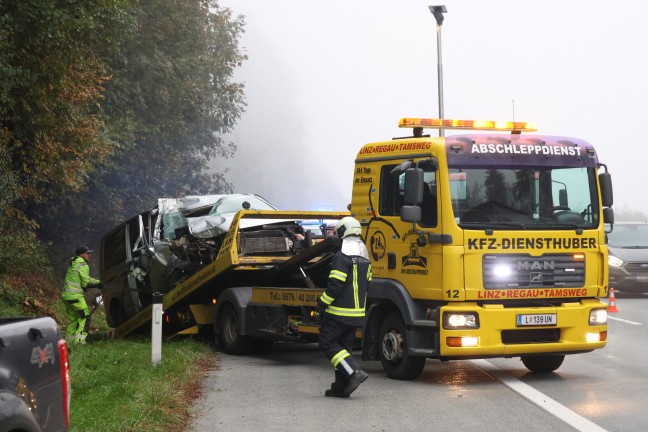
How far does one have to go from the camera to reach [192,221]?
53.8 ft

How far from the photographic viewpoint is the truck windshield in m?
11.1

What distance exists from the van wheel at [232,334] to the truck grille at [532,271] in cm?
433

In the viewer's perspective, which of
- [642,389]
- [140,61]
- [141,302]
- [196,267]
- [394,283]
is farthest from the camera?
[140,61]

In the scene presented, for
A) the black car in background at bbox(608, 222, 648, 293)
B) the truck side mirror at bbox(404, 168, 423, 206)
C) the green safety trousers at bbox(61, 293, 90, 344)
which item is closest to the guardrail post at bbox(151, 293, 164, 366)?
the truck side mirror at bbox(404, 168, 423, 206)

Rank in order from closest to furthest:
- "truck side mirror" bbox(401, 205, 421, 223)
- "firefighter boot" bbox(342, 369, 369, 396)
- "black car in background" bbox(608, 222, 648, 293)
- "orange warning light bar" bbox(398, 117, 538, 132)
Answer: "firefighter boot" bbox(342, 369, 369, 396), "truck side mirror" bbox(401, 205, 421, 223), "orange warning light bar" bbox(398, 117, 538, 132), "black car in background" bbox(608, 222, 648, 293)

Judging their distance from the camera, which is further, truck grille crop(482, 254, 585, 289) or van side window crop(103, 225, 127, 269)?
van side window crop(103, 225, 127, 269)

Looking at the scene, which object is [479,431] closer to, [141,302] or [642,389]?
[642,389]

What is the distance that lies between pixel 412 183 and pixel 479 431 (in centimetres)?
310

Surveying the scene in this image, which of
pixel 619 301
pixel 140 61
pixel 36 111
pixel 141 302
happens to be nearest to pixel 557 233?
pixel 141 302

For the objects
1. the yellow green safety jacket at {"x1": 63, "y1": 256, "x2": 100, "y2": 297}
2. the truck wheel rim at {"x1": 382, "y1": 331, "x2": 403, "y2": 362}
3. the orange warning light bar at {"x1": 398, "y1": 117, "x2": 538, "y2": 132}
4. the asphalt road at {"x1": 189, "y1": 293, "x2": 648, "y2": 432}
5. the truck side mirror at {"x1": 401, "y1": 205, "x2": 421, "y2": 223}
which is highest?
the orange warning light bar at {"x1": 398, "y1": 117, "x2": 538, "y2": 132}

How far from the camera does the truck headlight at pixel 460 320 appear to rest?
10805mm

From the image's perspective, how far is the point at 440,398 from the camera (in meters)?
10.2

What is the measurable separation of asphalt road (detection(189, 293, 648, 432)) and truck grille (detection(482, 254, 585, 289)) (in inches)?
40.6

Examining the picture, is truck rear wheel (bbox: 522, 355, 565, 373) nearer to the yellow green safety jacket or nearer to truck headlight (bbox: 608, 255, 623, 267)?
the yellow green safety jacket
